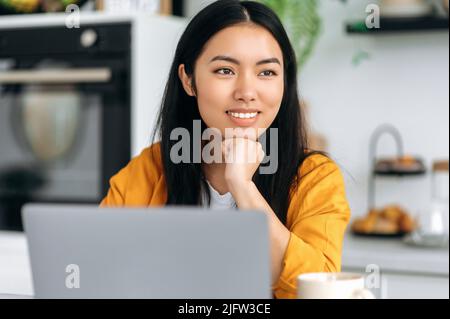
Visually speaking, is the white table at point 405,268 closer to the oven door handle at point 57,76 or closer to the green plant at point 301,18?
the green plant at point 301,18

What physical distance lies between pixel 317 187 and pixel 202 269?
2.40 ft

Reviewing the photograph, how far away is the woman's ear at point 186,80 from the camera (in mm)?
1688

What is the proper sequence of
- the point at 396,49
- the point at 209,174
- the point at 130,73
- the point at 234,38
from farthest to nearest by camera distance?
the point at 396,49, the point at 130,73, the point at 209,174, the point at 234,38

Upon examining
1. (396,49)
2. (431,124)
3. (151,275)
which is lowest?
(151,275)

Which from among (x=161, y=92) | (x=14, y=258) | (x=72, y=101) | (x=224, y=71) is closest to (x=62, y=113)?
(x=72, y=101)

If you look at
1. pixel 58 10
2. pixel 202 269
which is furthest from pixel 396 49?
pixel 202 269

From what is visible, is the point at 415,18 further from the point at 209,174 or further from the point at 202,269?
the point at 202,269

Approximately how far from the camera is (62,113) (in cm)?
291

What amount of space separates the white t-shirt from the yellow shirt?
0.33 ft

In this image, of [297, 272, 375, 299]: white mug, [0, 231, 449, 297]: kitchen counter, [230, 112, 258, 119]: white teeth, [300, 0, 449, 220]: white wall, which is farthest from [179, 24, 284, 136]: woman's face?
[300, 0, 449, 220]: white wall

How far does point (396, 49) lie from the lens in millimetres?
A: 2992

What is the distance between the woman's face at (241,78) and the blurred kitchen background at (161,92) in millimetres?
1206

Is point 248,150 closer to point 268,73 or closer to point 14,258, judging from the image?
point 268,73

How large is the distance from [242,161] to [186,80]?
0.35m
